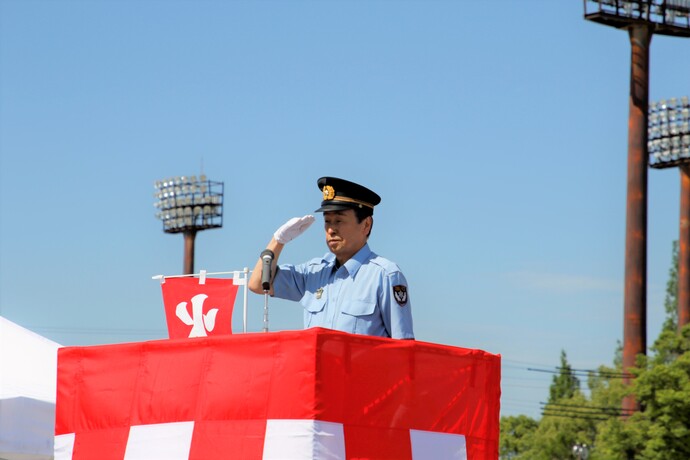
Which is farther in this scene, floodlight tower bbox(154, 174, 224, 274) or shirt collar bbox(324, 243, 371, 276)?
floodlight tower bbox(154, 174, 224, 274)

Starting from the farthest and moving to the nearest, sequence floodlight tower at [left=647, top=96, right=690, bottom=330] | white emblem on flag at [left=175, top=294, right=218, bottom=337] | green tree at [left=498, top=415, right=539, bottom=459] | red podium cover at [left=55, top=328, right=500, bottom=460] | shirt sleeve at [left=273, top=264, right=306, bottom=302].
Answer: green tree at [left=498, top=415, right=539, bottom=459] → floodlight tower at [left=647, top=96, right=690, bottom=330] → white emblem on flag at [left=175, top=294, right=218, bottom=337] → shirt sleeve at [left=273, top=264, right=306, bottom=302] → red podium cover at [left=55, top=328, right=500, bottom=460]

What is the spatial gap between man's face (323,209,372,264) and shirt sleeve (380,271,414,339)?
0.89ft

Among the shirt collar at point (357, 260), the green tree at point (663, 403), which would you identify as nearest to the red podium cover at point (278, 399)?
the shirt collar at point (357, 260)

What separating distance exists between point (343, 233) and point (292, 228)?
0.82ft

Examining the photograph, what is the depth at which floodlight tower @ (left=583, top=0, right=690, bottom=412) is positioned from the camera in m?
48.7

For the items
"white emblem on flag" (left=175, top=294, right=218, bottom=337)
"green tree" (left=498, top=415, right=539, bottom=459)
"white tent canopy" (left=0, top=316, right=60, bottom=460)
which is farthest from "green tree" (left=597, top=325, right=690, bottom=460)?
"white emblem on flag" (left=175, top=294, right=218, bottom=337)

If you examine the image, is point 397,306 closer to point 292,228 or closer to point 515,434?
point 292,228

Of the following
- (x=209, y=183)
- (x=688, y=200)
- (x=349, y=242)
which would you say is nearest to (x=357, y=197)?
(x=349, y=242)

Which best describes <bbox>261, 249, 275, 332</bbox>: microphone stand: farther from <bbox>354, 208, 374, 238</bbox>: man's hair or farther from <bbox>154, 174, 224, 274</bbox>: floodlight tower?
<bbox>154, 174, 224, 274</bbox>: floodlight tower

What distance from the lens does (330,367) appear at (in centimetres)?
555

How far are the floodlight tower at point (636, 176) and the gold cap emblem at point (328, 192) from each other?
42683 millimetres

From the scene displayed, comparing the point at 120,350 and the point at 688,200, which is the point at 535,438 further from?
the point at 120,350

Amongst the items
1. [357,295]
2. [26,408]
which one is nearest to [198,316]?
[26,408]

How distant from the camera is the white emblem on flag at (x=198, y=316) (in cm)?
821
